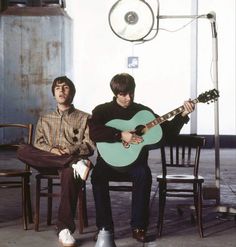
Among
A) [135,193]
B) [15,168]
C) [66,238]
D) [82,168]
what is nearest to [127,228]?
[135,193]

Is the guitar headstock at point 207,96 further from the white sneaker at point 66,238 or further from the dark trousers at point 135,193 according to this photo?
the white sneaker at point 66,238

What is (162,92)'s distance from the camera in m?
10.6

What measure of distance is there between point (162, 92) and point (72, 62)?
1952 mm

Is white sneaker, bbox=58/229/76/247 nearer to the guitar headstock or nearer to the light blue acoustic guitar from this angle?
the light blue acoustic guitar

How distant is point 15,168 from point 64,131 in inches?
152

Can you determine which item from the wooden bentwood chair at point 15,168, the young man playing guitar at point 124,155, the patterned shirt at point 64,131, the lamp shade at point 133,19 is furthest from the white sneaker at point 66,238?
the lamp shade at point 133,19

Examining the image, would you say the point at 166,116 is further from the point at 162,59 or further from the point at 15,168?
the point at 162,59

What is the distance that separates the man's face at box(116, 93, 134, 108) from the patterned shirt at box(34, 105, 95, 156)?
30cm

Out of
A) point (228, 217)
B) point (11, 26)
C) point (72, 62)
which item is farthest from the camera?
point (72, 62)

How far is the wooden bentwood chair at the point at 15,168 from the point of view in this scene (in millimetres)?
4027

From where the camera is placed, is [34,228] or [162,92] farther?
[162,92]

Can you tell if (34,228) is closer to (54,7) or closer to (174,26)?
(54,7)

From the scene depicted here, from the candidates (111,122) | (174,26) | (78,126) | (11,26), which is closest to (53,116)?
(78,126)

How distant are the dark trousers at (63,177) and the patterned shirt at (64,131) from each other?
5.4 inches
